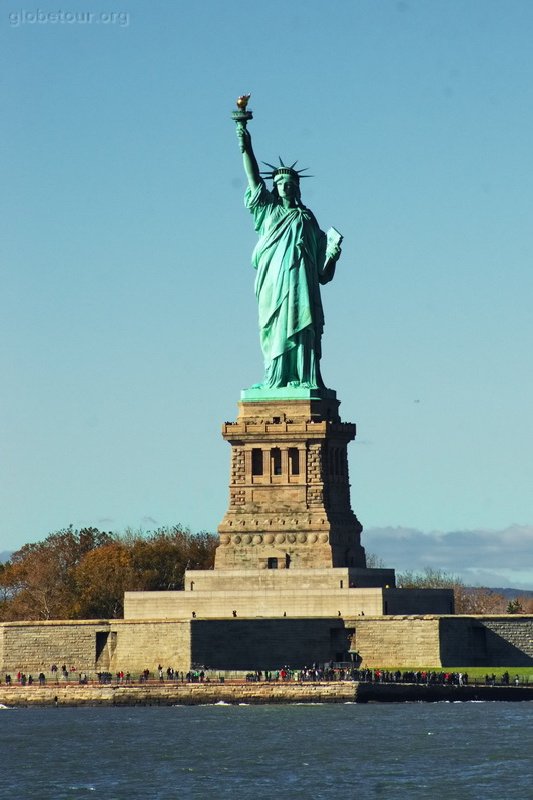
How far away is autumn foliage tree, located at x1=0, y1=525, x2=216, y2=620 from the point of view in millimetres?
111062

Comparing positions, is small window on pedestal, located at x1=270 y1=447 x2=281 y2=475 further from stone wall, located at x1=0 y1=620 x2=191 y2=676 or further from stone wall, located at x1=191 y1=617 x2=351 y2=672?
stone wall, located at x1=0 y1=620 x2=191 y2=676

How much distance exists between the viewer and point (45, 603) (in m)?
113

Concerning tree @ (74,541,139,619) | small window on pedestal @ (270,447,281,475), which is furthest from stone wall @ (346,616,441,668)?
tree @ (74,541,139,619)

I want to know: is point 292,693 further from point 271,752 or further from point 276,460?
point 271,752

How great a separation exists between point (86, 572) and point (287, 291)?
Answer: 20.9m

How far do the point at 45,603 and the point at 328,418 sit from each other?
21.0 metres

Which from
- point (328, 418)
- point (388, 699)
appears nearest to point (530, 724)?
point (388, 699)

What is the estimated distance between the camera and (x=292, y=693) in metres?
88.7

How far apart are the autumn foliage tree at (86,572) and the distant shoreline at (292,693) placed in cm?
1970

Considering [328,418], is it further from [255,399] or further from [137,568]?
[137,568]

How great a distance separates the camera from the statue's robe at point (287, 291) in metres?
98.6

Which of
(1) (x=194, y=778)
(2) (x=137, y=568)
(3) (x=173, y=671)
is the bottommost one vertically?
(1) (x=194, y=778)

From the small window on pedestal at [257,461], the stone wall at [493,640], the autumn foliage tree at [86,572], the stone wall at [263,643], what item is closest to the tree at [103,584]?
the autumn foliage tree at [86,572]

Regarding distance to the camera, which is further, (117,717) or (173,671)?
(173,671)
